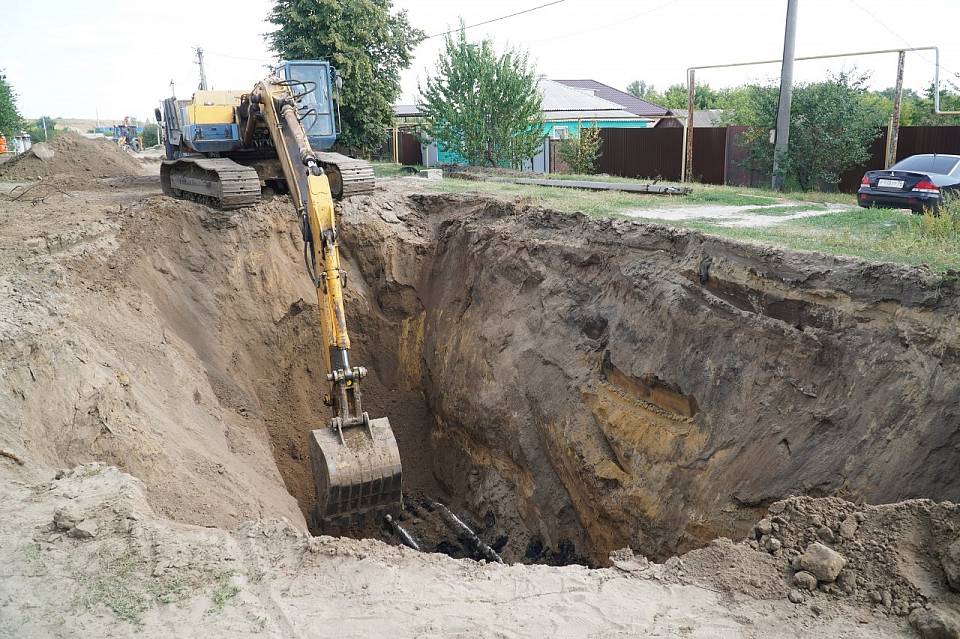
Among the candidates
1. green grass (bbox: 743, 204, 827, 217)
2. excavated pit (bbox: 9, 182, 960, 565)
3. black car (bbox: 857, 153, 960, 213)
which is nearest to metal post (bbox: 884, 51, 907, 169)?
black car (bbox: 857, 153, 960, 213)

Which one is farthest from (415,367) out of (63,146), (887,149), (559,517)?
(63,146)

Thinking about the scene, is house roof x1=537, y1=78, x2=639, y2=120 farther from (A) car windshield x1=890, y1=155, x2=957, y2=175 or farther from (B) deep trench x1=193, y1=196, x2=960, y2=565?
(B) deep trench x1=193, y1=196, x2=960, y2=565

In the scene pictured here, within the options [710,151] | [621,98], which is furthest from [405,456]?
[621,98]

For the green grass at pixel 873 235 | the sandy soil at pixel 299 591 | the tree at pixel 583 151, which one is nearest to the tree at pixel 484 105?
the tree at pixel 583 151

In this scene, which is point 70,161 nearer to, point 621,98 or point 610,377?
point 610,377

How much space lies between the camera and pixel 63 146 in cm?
2312

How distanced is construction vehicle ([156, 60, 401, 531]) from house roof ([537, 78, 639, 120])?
18630mm

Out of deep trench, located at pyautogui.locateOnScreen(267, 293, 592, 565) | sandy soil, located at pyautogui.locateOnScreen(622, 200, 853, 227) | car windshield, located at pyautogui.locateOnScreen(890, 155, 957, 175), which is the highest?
car windshield, located at pyautogui.locateOnScreen(890, 155, 957, 175)

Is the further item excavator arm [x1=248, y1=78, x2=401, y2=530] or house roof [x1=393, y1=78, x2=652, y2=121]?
house roof [x1=393, y1=78, x2=652, y2=121]

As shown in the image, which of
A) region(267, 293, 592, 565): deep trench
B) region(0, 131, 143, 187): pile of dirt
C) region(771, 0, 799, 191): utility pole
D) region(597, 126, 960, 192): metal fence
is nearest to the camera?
region(267, 293, 592, 565): deep trench

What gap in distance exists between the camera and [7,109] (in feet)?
115

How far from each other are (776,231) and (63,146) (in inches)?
879

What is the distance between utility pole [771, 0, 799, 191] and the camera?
1594cm

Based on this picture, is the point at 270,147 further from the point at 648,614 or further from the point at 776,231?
the point at 648,614
